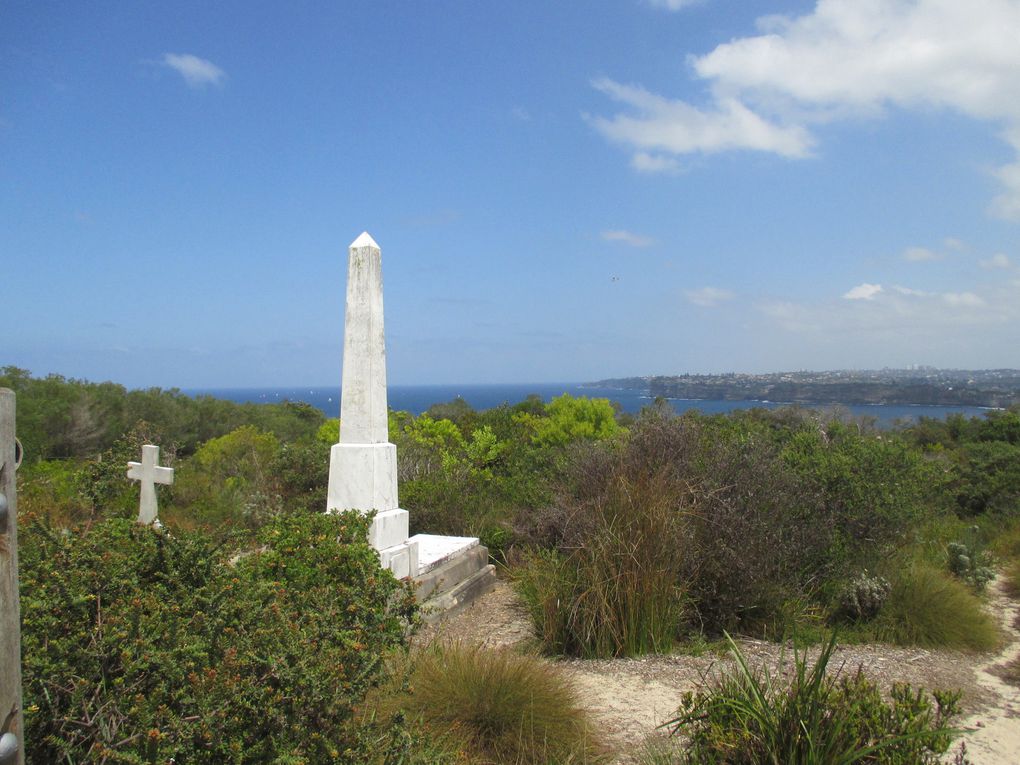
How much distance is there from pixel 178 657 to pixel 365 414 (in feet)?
14.9

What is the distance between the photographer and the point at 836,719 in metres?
3.02

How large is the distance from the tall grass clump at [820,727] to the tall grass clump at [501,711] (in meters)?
0.69

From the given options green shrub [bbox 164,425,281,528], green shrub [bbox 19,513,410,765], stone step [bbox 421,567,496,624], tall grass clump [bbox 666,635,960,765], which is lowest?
stone step [bbox 421,567,496,624]

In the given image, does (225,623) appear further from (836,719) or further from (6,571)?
(836,719)

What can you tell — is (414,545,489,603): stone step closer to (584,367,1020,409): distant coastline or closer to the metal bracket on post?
the metal bracket on post

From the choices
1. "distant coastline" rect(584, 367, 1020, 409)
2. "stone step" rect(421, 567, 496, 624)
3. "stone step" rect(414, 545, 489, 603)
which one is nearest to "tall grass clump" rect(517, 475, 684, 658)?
"stone step" rect(421, 567, 496, 624)

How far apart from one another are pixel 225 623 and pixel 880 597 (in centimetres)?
585

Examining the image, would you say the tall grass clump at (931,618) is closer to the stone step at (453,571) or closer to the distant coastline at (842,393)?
the stone step at (453,571)

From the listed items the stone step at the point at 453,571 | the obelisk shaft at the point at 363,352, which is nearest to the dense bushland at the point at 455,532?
the stone step at the point at 453,571

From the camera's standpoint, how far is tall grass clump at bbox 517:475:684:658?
17.4 ft

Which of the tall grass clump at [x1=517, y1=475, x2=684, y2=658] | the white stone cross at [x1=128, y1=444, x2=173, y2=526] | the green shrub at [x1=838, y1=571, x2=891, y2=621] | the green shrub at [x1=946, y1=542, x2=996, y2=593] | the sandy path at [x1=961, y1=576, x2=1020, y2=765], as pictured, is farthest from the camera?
the white stone cross at [x1=128, y1=444, x2=173, y2=526]

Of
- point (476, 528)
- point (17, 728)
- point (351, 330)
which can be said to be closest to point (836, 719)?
point (17, 728)

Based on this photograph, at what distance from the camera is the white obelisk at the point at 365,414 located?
6973 mm

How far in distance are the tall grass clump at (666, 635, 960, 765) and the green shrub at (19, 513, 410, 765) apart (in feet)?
5.12
